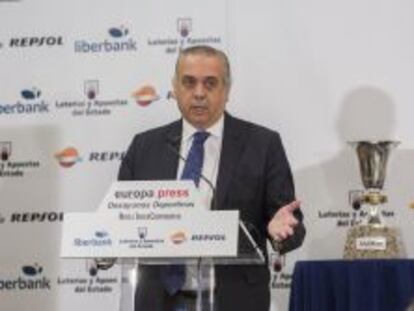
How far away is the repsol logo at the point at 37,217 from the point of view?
15.0 feet

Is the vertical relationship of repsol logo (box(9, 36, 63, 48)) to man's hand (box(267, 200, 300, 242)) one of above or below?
above

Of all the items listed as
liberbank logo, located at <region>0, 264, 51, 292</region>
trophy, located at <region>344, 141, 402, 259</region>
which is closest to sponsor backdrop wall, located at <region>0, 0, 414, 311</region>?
liberbank logo, located at <region>0, 264, 51, 292</region>

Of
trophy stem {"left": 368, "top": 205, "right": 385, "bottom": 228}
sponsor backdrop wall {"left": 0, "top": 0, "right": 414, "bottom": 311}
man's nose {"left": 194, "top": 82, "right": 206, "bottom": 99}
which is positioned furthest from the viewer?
sponsor backdrop wall {"left": 0, "top": 0, "right": 414, "bottom": 311}

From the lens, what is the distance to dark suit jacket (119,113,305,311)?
311 centimetres

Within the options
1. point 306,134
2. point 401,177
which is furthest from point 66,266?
point 401,177

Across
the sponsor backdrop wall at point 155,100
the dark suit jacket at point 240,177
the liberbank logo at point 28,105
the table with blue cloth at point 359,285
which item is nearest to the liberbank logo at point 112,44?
the sponsor backdrop wall at point 155,100

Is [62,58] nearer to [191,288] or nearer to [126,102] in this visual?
[126,102]

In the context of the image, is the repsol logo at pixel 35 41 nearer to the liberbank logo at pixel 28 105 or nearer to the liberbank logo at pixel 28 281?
the liberbank logo at pixel 28 105

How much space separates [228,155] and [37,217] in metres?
1.57

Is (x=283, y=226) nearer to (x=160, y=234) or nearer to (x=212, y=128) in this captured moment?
(x=160, y=234)

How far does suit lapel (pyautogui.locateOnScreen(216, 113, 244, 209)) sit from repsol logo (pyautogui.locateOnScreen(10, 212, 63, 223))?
140cm

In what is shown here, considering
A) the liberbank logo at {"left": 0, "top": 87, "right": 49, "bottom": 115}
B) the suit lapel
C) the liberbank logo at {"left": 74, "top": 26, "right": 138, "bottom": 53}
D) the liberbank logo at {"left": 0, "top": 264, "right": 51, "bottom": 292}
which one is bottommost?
the liberbank logo at {"left": 0, "top": 264, "right": 51, "bottom": 292}

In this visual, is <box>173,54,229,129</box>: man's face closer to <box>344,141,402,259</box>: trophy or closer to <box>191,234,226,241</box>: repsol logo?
<box>344,141,402,259</box>: trophy

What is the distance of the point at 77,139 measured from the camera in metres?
4.61
